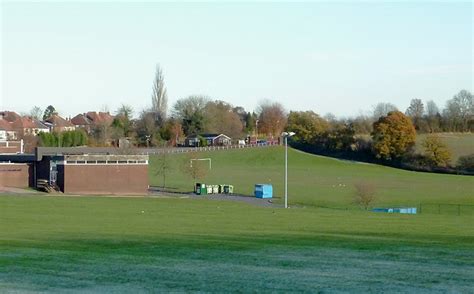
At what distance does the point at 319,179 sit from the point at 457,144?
30.4m

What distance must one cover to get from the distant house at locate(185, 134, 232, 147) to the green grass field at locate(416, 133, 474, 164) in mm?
44152

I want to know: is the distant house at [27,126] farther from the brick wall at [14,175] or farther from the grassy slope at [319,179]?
the brick wall at [14,175]

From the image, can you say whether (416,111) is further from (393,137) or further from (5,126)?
(5,126)

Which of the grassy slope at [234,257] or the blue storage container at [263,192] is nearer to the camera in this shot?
the grassy slope at [234,257]

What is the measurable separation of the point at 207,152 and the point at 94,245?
391 ft

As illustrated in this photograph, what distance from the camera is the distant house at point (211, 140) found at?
160875 millimetres

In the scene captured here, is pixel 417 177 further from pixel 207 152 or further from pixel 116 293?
pixel 116 293

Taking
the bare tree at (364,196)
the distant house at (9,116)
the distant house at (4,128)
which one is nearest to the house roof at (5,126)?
the distant house at (4,128)

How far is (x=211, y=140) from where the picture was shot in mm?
166375

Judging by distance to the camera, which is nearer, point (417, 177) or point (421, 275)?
point (421, 275)

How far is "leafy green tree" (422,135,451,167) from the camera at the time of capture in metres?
122

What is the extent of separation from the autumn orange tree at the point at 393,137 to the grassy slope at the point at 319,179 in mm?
3695

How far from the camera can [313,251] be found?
23266 millimetres

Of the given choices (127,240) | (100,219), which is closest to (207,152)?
(100,219)
